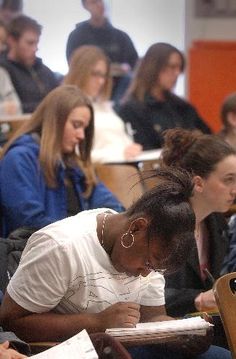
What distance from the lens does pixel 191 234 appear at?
2338 millimetres

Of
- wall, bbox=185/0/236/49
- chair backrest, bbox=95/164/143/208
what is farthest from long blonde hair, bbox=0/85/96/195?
wall, bbox=185/0/236/49

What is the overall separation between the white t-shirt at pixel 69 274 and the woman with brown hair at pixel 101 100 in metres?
2.20

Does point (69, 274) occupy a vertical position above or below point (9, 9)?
below

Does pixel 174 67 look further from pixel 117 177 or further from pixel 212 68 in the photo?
pixel 117 177

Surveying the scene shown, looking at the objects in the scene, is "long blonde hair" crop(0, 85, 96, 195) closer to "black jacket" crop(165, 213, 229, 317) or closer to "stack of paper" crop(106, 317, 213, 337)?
"black jacket" crop(165, 213, 229, 317)

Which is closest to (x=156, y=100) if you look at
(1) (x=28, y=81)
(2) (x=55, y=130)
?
(1) (x=28, y=81)

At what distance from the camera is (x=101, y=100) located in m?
5.06

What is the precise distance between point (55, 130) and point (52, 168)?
0.55 feet

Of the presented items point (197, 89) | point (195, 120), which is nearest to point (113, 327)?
point (195, 120)

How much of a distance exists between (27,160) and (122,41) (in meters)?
2.13

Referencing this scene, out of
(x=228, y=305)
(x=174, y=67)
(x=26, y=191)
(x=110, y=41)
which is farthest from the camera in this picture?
(x=110, y=41)

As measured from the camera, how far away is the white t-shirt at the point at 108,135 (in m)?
4.70

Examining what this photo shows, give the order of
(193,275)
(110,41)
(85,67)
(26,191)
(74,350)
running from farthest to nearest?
(110,41)
(85,67)
(26,191)
(193,275)
(74,350)

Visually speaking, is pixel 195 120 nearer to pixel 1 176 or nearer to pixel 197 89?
pixel 197 89
